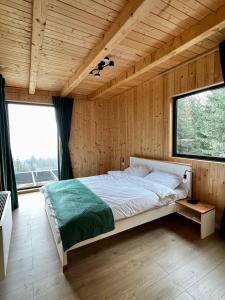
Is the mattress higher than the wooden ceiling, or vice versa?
the wooden ceiling

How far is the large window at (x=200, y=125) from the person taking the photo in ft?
8.02

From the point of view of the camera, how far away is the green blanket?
1717 millimetres

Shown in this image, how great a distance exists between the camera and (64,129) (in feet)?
14.3

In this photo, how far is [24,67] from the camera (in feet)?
9.46

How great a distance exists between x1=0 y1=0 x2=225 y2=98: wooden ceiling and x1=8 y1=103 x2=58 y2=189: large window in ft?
4.40

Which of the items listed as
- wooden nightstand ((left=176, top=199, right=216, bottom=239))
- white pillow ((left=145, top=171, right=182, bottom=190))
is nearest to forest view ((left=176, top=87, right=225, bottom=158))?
white pillow ((left=145, top=171, right=182, bottom=190))

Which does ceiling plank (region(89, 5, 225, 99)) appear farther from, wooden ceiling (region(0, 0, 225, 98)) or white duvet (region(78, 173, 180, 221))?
white duvet (region(78, 173, 180, 221))

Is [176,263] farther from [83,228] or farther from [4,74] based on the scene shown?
[4,74]

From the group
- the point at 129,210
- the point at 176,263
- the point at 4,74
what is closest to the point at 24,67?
the point at 4,74

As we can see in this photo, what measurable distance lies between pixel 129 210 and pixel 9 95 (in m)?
3.74

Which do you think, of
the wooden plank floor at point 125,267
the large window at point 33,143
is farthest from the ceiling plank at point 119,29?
the wooden plank floor at point 125,267

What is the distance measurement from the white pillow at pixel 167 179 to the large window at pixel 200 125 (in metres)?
0.47

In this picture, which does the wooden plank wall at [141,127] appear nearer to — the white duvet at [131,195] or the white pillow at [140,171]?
the white pillow at [140,171]

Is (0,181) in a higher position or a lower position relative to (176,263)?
higher
